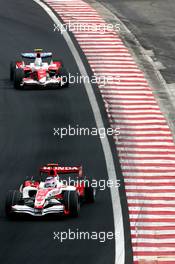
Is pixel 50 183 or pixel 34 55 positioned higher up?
pixel 34 55

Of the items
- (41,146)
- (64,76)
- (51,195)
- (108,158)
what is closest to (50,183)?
(51,195)

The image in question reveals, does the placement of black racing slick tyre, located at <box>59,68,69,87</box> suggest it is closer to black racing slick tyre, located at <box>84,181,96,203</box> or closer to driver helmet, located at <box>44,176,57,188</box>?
black racing slick tyre, located at <box>84,181,96,203</box>

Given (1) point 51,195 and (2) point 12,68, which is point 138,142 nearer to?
(1) point 51,195

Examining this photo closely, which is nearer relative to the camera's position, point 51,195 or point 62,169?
point 51,195

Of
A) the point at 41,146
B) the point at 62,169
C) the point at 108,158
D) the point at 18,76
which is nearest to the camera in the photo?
the point at 62,169

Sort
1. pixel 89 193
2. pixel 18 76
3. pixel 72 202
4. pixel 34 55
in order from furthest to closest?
pixel 34 55 < pixel 18 76 < pixel 89 193 < pixel 72 202

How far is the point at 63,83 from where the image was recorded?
43.9 m

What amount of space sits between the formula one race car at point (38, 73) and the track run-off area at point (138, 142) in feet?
5.61

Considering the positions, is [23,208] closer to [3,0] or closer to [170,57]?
[170,57]

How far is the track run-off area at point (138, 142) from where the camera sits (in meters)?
32.2

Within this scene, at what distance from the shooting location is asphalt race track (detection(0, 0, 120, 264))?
3095 cm

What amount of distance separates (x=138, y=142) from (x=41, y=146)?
10.9 feet

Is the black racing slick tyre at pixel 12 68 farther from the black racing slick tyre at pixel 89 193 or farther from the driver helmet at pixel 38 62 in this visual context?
the black racing slick tyre at pixel 89 193

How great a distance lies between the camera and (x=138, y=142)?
3888 cm
